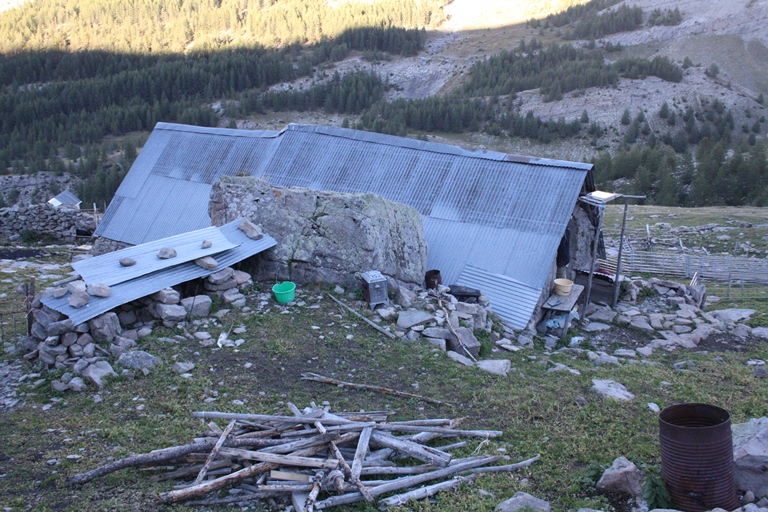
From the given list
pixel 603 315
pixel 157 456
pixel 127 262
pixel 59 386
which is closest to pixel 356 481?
pixel 157 456

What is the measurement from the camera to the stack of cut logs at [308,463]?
5617 mm

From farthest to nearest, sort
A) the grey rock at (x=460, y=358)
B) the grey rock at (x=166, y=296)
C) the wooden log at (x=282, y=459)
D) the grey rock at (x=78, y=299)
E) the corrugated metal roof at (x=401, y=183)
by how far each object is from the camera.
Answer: the corrugated metal roof at (x=401, y=183), the grey rock at (x=166, y=296), the grey rock at (x=460, y=358), the grey rock at (x=78, y=299), the wooden log at (x=282, y=459)

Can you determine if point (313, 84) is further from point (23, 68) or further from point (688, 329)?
point (688, 329)

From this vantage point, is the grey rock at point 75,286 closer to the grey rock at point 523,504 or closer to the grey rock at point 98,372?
the grey rock at point 98,372

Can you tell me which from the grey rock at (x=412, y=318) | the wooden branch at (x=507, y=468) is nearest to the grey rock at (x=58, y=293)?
the grey rock at (x=412, y=318)

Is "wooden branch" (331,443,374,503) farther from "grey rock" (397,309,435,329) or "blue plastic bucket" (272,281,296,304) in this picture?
"blue plastic bucket" (272,281,296,304)

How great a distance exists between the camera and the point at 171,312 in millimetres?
9992

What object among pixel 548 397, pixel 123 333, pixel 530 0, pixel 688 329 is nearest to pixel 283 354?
pixel 123 333

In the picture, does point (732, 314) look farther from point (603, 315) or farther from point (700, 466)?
point (700, 466)

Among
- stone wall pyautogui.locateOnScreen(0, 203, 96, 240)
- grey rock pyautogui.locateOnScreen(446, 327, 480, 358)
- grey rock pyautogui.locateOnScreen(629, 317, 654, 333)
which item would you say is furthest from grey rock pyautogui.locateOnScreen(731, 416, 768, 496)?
stone wall pyautogui.locateOnScreen(0, 203, 96, 240)

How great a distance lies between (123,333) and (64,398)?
5.84 feet

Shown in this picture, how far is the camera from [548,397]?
849cm

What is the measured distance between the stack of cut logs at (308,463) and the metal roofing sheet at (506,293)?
22.9 ft

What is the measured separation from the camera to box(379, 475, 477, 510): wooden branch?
5.62 m
